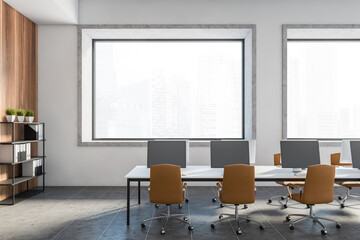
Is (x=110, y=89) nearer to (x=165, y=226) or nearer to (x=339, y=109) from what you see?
(x=165, y=226)

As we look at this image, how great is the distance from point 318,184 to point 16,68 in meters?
5.77

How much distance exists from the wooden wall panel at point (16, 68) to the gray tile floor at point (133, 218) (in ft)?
3.98

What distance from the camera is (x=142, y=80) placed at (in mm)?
7527

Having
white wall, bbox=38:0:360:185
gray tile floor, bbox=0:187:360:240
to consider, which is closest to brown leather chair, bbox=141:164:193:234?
gray tile floor, bbox=0:187:360:240

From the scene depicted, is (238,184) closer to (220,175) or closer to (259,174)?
(220,175)

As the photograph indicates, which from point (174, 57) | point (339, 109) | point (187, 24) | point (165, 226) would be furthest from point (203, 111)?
point (165, 226)

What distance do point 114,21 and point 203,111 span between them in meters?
3.00

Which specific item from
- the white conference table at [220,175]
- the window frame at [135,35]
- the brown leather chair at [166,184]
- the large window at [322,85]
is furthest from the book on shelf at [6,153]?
the large window at [322,85]

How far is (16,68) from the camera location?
5973 mm

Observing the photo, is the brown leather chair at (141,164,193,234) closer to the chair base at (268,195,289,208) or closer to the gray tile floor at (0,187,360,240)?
the gray tile floor at (0,187,360,240)

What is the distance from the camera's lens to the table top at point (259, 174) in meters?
4.12

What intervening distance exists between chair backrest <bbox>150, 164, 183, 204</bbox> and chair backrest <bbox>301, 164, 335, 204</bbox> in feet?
5.40

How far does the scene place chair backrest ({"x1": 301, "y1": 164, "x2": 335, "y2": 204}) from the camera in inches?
151

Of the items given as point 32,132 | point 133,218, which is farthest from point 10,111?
point 133,218
